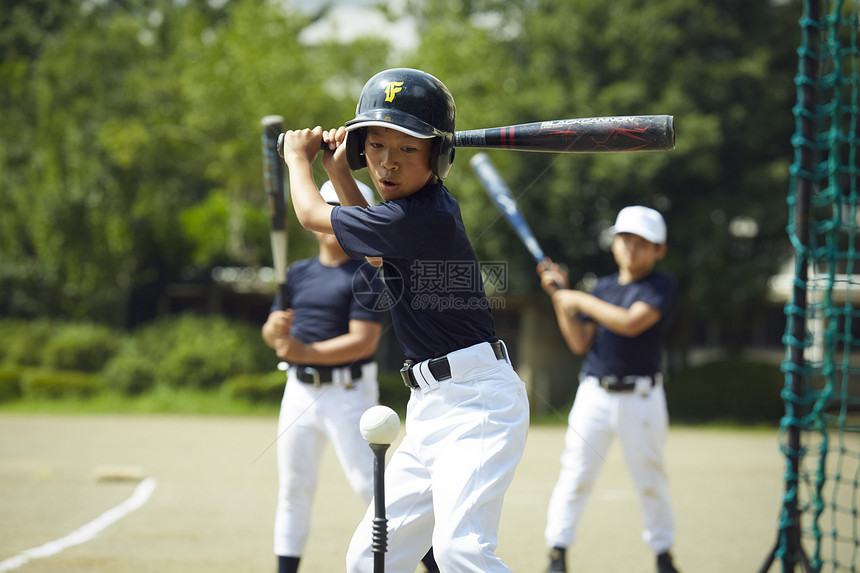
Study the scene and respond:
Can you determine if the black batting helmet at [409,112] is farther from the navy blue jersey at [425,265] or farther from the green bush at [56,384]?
the green bush at [56,384]

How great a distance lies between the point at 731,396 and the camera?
1948 centimetres

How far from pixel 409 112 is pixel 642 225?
2.85m

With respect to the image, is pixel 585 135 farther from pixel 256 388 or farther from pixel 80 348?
pixel 80 348

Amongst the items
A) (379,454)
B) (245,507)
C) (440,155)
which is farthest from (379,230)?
(245,507)

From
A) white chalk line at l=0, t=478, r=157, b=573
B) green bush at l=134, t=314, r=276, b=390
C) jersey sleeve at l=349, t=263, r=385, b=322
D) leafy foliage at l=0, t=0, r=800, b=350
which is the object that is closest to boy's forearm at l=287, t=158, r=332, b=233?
jersey sleeve at l=349, t=263, r=385, b=322

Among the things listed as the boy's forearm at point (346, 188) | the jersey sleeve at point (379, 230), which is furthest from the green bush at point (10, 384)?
the jersey sleeve at point (379, 230)

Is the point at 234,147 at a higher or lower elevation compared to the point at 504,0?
lower

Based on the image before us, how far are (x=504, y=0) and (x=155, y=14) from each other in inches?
517

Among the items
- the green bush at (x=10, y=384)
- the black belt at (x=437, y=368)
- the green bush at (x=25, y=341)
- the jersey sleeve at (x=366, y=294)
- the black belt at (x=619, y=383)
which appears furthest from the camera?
the green bush at (x=25, y=341)

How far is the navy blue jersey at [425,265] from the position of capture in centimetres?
301

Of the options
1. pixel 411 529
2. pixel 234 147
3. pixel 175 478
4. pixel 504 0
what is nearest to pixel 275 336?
pixel 411 529

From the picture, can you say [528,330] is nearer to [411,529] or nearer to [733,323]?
[733,323]

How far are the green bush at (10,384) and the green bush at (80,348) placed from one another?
3.27 feet

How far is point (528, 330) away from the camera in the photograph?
68.1 feet
